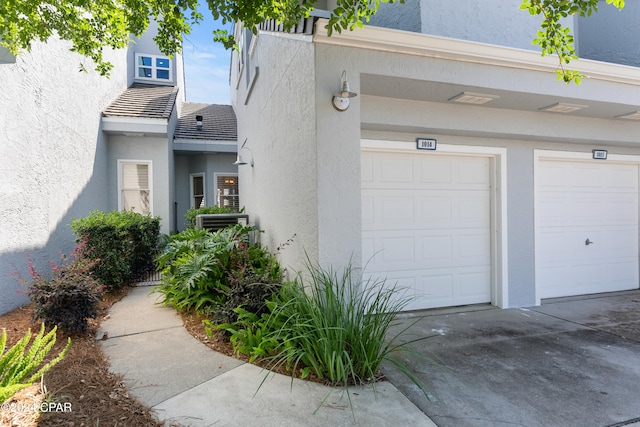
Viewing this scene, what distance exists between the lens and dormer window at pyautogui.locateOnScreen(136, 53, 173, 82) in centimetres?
1412

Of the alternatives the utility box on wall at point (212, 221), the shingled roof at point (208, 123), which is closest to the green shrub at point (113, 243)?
the utility box on wall at point (212, 221)

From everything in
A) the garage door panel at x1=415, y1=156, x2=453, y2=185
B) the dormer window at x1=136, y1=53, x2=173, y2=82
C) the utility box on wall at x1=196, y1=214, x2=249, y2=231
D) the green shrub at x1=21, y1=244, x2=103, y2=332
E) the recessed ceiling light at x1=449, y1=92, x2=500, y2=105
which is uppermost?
the dormer window at x1=136, y1=53, x2=173, y2=82

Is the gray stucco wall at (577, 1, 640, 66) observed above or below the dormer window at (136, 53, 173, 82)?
below

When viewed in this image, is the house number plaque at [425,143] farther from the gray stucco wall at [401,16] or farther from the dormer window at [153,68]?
the dormer window at [153,68]

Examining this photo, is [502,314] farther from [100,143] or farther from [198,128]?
[198,128]

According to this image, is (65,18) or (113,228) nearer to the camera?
(65,18)

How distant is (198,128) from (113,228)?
7164 millimetres

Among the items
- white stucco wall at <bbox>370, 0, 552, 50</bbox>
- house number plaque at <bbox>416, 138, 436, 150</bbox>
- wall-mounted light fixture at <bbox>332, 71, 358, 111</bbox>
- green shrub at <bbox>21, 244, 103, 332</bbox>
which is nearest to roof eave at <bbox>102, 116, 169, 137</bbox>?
green shrub at <bbox>21, 244, 103, 332</bbox>

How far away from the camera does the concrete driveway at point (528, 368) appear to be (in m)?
2.81

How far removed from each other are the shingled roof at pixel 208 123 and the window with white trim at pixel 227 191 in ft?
4.65

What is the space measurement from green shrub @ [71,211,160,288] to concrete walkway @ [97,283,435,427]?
250 centimetres

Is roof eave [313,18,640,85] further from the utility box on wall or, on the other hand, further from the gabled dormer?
the gabled dormer

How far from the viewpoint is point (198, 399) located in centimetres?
284

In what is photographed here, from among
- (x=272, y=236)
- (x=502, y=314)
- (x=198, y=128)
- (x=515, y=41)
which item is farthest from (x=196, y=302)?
(x=198, y=128)
